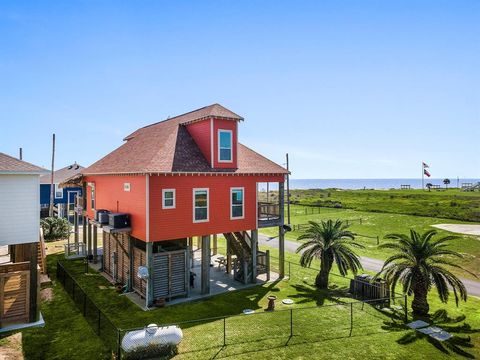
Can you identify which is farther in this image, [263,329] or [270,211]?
[270,211]

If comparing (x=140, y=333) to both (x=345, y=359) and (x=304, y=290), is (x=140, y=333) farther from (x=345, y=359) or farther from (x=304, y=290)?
(x=304, y=290)

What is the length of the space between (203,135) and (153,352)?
1275 cm

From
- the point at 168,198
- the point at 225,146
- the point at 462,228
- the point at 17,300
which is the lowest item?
the point at 462,228

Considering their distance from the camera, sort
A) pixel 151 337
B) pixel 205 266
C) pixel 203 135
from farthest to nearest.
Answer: pixel 203 135 < pixel 205 266 < pixel 151 337

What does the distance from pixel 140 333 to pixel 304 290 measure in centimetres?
1152

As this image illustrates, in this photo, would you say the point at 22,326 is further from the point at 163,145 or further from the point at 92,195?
the point at 92,195

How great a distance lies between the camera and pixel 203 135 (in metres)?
20.9

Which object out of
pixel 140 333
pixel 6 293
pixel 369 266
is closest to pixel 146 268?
pixel 140 333

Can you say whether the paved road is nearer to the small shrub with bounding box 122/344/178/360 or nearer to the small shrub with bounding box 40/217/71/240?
the small shrub with bounding box 122/344/178/360

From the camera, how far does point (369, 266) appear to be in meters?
27.3

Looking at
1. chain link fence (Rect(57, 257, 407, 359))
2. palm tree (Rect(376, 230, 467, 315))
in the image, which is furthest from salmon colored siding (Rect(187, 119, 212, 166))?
palm tree (Rect(376, 230, 467, 315))

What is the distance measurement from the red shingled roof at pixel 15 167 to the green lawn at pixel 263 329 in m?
7.10

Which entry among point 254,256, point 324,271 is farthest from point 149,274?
point 324,271

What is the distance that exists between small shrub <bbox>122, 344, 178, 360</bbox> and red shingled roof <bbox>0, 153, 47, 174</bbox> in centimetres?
885
